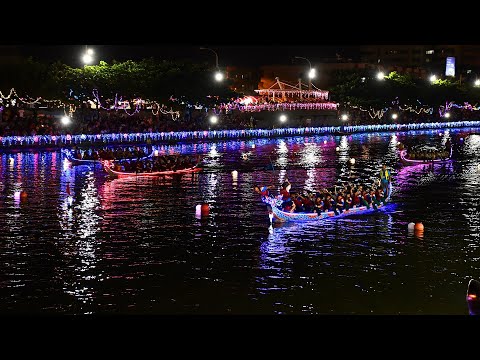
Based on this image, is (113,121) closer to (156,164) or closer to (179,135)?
(179,135)

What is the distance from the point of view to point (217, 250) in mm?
30969

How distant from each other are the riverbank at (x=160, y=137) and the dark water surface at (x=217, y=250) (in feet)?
41.0

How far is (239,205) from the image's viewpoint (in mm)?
40844

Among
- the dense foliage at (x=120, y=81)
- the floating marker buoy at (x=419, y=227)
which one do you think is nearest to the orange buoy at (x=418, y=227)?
the floating marker buoy at (x=419, y=227)

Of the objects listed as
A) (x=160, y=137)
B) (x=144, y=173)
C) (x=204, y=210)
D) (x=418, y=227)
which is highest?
(x=160, y=137)

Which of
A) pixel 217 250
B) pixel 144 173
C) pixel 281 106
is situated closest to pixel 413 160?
pixel 144 173

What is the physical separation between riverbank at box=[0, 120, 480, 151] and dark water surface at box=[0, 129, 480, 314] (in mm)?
12498

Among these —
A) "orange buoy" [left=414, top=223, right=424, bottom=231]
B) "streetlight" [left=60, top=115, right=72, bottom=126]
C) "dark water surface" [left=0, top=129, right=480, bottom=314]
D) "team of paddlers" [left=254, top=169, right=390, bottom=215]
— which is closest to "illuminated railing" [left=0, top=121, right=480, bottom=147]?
"streetlight" [left=60, top=115, right=72, bottom=126]

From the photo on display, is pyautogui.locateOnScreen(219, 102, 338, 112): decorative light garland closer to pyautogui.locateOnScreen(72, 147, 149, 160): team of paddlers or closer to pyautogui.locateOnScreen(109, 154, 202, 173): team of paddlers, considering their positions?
pyautogui.locateOnScreen(72, 147, 149, 160): team of paddlers

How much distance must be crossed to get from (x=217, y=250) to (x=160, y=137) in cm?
4694

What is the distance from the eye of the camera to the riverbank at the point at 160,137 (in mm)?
64500

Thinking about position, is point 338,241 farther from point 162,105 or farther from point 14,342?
point 162,105

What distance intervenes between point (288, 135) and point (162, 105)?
1434 cm

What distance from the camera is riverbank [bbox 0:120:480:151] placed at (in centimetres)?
6450
